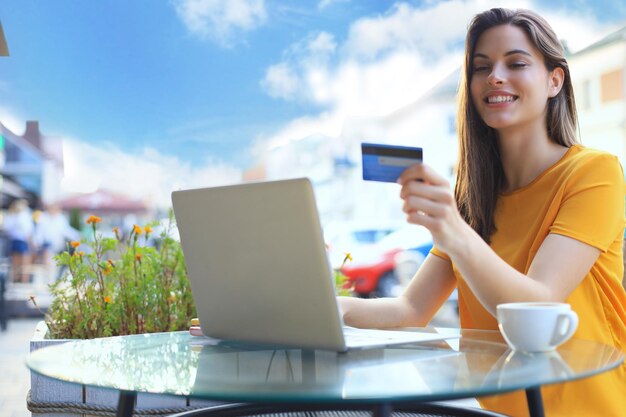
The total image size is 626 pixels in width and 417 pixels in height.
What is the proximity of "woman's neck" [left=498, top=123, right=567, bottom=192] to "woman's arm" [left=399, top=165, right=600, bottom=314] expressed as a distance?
0.25 metres

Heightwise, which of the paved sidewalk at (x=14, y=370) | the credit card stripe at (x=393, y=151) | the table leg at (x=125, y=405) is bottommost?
the paved sidewalk at (x=14, y=370)

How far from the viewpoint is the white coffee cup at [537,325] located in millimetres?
985

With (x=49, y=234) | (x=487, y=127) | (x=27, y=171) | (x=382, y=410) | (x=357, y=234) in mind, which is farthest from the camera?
(x=27, y=171)

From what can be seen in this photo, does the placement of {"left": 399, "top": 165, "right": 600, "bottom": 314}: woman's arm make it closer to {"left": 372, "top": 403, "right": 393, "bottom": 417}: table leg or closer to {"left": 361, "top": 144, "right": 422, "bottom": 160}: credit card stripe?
{"left": 361, "top": 144, "right": 422, "bottom": 160}: credit card stripe

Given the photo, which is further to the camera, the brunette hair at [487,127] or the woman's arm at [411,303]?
the brunette hair at [487,127]

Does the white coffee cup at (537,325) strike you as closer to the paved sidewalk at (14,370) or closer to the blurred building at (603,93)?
A: the paved sidewalk at (14,370)

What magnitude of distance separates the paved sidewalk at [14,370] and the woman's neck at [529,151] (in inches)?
78.5

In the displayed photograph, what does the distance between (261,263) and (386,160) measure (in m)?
0.21

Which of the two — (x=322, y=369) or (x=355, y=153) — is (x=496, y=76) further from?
(x=355, y=153)

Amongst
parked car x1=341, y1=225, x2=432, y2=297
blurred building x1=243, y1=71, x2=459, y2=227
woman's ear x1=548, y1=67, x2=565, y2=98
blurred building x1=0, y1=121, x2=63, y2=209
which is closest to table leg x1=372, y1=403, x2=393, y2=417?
woman's ear x1=548, y1=67, x2=565, y2=98

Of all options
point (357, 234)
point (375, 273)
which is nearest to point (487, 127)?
point (375, 273)

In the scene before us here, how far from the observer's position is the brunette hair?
1.51 m

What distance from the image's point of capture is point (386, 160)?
98 cm

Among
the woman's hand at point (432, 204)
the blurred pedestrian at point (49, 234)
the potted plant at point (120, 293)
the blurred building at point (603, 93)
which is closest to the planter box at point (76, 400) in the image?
the potted plant at point (120, 293)
